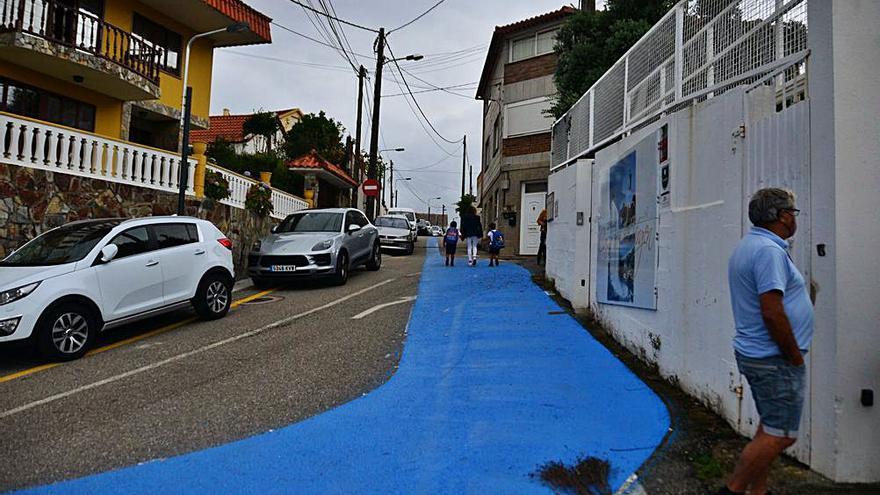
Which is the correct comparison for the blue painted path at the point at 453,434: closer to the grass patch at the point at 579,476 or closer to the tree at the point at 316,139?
the grass patch at the point at 579,476

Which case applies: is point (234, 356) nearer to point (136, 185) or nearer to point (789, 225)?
point (789, 225)

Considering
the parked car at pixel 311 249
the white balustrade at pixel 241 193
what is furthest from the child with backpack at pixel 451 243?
the white balustrade at pixel 241 193

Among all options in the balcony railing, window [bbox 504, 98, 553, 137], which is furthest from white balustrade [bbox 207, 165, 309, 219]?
window [bbox 504, 98, 553, 137]

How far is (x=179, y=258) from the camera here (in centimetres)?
835

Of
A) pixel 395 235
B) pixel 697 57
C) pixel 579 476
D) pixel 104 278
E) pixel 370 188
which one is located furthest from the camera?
pixel 370 188

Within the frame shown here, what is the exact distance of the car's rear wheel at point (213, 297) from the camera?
8.70 meters

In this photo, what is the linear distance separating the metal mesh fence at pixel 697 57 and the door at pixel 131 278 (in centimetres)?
662

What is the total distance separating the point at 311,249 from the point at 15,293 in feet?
19.5

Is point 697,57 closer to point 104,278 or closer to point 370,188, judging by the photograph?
point 104,278

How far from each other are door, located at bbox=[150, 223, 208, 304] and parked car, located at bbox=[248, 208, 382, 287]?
110 inches

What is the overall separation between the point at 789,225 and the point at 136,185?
12.3 metres

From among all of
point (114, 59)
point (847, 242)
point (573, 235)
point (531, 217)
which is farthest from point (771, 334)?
point (531, 217)

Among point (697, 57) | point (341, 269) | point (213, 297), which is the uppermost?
point (697, 57)

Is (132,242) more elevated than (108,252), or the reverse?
(132,242)
